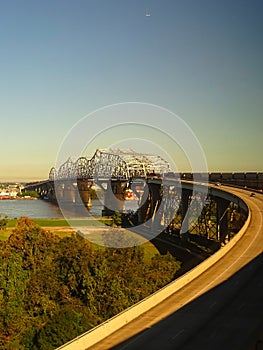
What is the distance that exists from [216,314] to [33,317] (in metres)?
12.6

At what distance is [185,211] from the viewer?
222ft

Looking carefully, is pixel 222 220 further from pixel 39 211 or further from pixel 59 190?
pixel 59 190

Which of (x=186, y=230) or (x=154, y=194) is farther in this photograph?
(x=154, y=194)

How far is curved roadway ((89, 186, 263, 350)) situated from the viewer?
1569 centimetres

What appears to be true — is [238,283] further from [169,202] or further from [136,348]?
[169,202]

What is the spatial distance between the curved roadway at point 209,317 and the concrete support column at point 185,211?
122 ft

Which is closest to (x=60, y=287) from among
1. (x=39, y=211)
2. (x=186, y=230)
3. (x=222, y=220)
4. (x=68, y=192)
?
(x=222, y=220)

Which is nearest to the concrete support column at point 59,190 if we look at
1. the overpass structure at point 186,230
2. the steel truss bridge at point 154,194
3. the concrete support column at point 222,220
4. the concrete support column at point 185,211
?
the steel truss bridge at point 154,194

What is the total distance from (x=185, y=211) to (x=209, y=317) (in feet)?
164

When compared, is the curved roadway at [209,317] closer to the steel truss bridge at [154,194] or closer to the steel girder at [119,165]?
the steel truss bridge at [154,194]

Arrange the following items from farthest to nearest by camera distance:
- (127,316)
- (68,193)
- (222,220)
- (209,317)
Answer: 1. (68,193)
2. (222,220)
3. (127,316)
4. (209,317)

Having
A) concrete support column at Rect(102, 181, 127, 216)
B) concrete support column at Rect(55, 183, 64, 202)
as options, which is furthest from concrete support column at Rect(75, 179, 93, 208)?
concrete support column at Rect(102, 181, 127, 216)

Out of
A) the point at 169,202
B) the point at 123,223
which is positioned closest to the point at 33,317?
the point at 169,202

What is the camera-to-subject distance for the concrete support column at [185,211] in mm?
62303
